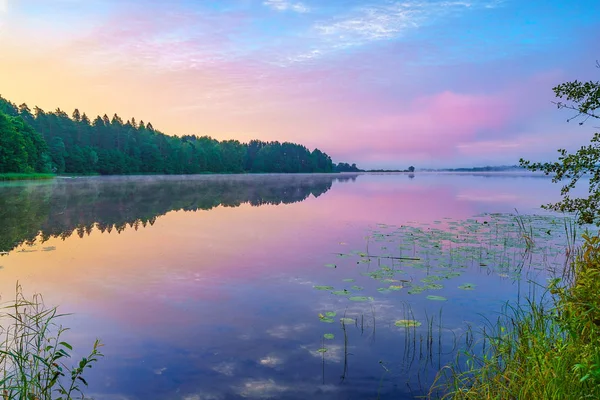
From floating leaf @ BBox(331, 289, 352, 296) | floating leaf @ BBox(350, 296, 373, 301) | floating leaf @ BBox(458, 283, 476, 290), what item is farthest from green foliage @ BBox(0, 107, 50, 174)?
floating leaf @ BBox(458, 283, 476, 290)

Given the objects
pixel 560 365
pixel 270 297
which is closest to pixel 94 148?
pixel 270 297

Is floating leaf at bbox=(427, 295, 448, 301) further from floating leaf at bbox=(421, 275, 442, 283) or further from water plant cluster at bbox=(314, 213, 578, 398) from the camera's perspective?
floating leaf at bbox=(421, 275, 442, 283)

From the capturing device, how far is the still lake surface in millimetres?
6004

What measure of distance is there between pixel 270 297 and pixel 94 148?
113 metres

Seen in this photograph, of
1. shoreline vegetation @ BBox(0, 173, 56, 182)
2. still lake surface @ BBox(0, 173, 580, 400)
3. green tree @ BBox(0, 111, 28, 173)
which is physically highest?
green tree @ BBox(0, 111, 28, 173)

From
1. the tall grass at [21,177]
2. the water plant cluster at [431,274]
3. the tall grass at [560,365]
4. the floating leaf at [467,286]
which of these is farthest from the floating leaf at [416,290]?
the tall grass at [21,177]

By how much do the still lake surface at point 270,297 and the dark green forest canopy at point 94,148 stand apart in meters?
63.0

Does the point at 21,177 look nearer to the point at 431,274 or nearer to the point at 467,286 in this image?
the point at 431,274

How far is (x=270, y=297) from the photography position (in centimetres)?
956

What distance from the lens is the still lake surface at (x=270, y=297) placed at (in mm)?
6004

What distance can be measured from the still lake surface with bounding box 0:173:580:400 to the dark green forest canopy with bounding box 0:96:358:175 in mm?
63012

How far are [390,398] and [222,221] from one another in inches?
736

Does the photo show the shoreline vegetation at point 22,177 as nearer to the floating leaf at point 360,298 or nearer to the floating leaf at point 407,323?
the floating leaf at point 360,298

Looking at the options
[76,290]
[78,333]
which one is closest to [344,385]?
[78,333]
